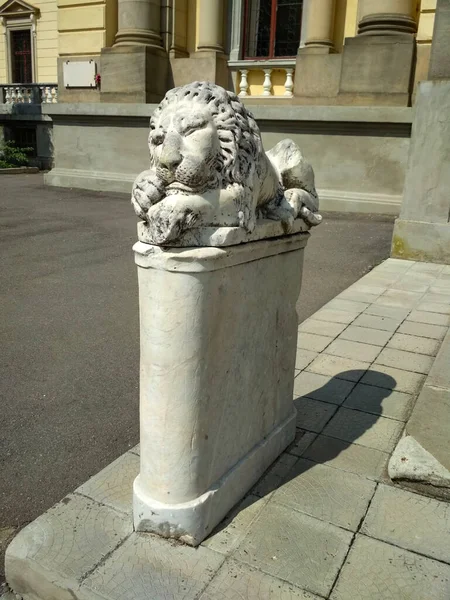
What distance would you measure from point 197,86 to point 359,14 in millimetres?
11431

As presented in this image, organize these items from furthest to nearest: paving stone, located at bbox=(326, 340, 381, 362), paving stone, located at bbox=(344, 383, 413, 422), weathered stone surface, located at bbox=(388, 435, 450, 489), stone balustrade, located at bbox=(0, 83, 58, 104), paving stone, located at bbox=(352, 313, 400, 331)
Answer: stone balustrade, located at bbox=(0, 83, 58, 104) → paving stone, located at bbox=(352, 313, 400, 331) → paving stone, located at bbox=(326, 340, 381, 362) → paving stone, located at bbox=(344, 383, 413, 422) → weathered stone surface, located at bbox=(388, 435, 450, 489)

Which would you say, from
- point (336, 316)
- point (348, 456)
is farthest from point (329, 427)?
point (336, 316)

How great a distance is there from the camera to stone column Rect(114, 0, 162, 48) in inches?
535

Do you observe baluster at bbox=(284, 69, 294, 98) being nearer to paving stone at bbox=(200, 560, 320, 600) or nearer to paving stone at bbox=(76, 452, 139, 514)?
paving stone at bbox=(76, 452, 139, 514)

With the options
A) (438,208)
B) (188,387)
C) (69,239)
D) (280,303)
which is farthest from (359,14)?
(188,387)

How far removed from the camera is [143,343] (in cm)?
217

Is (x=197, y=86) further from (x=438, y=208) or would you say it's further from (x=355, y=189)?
(x=355, y=189)

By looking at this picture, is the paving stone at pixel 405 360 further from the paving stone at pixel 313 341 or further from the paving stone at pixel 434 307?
the paving stone at pixel 434 307

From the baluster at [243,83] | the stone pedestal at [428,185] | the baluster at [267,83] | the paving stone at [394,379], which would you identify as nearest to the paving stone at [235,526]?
the paving stone at [394,379]

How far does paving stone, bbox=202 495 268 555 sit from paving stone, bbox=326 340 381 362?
2.09 m

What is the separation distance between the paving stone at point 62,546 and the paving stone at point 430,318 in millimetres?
3885

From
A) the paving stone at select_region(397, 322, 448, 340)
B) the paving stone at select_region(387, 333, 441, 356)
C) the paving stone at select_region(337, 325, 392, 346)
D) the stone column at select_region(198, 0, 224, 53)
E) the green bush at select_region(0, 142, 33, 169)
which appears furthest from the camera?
the green bush at select_region(0, 142, 33, 169)

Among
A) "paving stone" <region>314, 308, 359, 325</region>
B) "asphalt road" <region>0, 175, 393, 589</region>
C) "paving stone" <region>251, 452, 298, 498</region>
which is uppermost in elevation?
"paving stone" <region>251, 452, 298, 498</region>

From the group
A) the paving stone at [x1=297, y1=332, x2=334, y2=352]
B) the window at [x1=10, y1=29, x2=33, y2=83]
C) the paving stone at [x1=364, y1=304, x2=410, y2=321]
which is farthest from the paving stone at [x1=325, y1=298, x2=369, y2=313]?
the window at [x1=10, y1=29, x2=33, y2=83]
